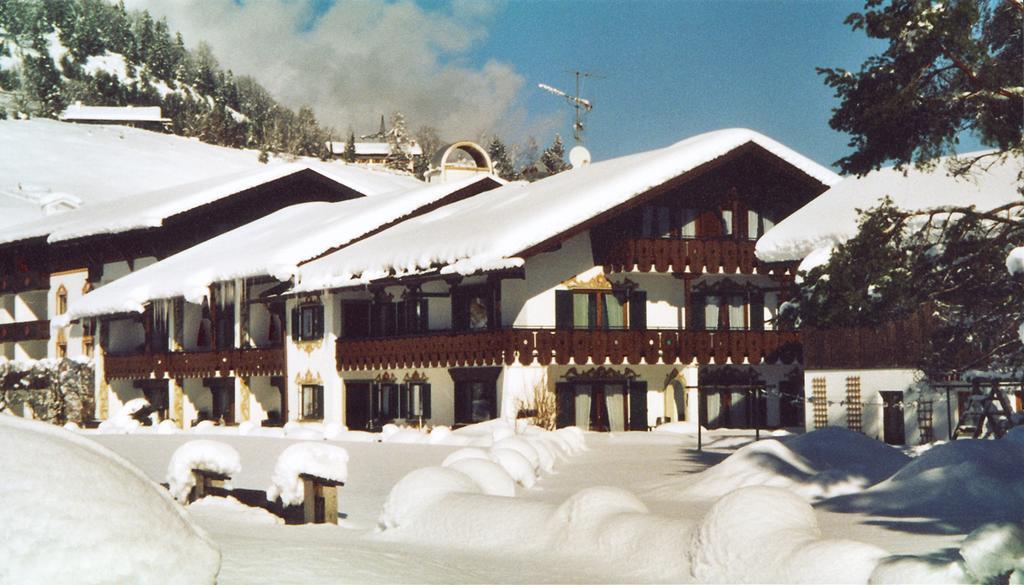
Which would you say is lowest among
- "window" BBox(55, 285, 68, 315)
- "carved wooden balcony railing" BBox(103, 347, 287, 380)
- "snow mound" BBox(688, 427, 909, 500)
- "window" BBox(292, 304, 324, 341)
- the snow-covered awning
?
"snow mound" BBox(688, 427, 909, 500)

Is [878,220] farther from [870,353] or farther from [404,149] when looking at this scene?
[404,149]

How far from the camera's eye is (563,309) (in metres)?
39.2

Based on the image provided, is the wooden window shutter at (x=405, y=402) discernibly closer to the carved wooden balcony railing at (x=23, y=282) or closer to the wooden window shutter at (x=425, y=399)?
the wooden window shutter at (x=425, y=399)

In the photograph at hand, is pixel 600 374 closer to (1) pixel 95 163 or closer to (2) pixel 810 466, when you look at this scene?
(2) pixel 810 466

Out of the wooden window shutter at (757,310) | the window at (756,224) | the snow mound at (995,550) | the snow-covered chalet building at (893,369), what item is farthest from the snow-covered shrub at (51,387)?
the snow mound at (995,550)

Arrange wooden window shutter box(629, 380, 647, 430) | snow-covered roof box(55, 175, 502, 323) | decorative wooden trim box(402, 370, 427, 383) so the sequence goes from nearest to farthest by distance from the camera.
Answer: wooden window shutter box(629, 380, 647, 430) → decorative wooden trim box(402, 370, 427, 383) → snow-covered roof box(55, 175, 502, 323)

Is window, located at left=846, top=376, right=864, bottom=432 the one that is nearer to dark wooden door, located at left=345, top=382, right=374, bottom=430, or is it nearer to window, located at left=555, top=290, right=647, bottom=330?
window, located at left=555, top=290, right=647, bottom=330

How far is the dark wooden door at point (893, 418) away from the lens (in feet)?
97.4

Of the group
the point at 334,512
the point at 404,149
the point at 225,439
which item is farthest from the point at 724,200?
the point at 404,149

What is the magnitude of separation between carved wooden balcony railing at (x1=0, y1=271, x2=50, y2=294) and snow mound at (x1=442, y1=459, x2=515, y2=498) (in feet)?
150

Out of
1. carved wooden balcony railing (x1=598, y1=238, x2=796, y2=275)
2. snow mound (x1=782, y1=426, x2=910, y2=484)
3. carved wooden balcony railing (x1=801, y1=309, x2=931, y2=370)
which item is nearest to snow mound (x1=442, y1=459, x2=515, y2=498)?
snow mound (x1=782, y1=426, x2=910, y2=484)

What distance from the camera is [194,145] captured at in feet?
406

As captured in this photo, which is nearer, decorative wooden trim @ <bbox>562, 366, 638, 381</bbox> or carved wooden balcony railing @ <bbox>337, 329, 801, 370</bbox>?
carved wooden balcony railing @ <bbox>337, 329, 801, 370</bbox>

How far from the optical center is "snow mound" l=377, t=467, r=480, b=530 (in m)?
15.1
